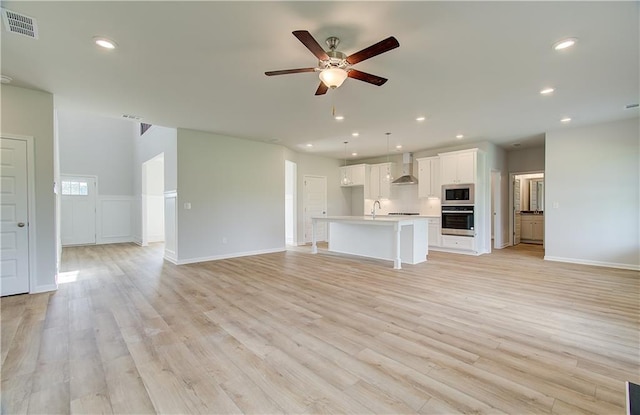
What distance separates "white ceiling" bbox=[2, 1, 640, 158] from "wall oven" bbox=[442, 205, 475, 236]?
2.42 meters

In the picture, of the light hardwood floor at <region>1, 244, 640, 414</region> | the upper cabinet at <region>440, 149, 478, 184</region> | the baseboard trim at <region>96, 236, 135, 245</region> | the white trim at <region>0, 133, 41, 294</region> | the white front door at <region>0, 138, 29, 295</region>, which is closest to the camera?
the light hardwood floor at <region>1, 244, 640, 414</region>

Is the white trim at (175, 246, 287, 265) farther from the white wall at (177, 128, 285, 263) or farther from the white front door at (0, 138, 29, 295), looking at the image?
the white front door at (0, 138, 29, 295)

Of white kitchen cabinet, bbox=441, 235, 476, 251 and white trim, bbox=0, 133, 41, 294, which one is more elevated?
white trim, bbox=0, 133, 41, 294

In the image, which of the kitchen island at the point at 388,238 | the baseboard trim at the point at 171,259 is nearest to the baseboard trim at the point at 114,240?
the baseboard trim at the point at 171,259

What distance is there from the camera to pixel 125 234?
9.44 m

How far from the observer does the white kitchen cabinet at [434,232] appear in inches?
293

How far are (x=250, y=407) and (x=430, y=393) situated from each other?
1.15m

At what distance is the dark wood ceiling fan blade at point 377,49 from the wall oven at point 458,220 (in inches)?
225

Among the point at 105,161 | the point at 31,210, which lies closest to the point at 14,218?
the point at 31,210

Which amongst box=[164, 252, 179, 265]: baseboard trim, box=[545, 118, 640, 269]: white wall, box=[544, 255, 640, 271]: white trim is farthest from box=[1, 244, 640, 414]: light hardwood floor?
box=[164, 252, 179, 265]: baseboard trim

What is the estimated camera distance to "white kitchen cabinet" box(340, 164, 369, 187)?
359 inches

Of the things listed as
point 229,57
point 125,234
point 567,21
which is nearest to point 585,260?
point 567,21

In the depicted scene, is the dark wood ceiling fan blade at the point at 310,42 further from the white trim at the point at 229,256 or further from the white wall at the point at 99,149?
the white wall at the point at 99,149

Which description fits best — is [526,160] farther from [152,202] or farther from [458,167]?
[152,202]
